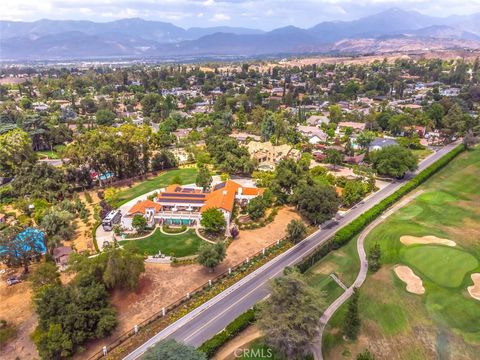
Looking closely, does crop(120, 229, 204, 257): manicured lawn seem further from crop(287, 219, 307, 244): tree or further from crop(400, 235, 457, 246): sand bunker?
crop(400, 235, 457, 246): sand bunker

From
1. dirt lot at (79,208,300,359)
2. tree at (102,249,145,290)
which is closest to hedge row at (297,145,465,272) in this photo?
dirt lot at (79,208,300,359)

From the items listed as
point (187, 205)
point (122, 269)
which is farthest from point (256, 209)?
point (122, 269)

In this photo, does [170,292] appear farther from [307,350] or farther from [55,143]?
[55,143]

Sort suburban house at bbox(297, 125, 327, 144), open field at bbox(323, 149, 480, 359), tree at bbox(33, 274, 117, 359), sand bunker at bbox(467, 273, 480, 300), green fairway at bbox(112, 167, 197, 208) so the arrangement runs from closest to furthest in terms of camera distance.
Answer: tree at bbox(33, 274, 117, 359) → open field at bbox(323, 149, 480, 359) → sand bunker at bbox(467, 273, 480, 300) → green fairway at bbox(112, 167, 197, 208) → suburban house at bbox(297, 125, 327, 144)

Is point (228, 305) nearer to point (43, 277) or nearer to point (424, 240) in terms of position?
point (43, 277)

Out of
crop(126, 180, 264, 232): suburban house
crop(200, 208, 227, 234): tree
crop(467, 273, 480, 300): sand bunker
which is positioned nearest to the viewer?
crop(467, 273, 480, 300): sand bunker
